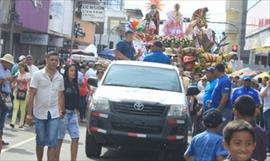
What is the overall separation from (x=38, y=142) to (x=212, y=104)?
348cm

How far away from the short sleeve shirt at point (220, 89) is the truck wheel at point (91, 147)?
2254 millimetres

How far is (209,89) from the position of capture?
440 inches

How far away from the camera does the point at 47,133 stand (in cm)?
895

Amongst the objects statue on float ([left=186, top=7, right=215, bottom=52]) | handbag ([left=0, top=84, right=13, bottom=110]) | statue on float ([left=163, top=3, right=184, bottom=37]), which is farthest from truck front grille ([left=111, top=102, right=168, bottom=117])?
statue on float ([left=163, top=3, right=184, bottom=37])

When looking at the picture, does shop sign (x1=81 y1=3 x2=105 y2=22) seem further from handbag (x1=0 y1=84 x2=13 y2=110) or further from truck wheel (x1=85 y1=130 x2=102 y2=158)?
truck wheel (x1=85 y1=130 x2=102 y2=158)

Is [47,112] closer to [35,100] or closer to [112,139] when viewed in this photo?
[35,100]

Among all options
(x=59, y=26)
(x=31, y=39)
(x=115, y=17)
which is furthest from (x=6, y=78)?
(x=115, y=17)

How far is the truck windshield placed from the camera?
37.7 feet

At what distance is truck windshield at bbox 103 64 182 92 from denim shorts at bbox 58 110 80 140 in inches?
80.3

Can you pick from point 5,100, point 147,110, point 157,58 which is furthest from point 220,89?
point 5,100

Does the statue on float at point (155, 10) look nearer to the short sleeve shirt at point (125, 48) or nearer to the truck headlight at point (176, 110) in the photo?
the short sleeve shirt at point (125, 48)

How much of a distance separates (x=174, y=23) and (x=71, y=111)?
58.7ft

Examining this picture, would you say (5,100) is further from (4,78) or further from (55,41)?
(55,41)

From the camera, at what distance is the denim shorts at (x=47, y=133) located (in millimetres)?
8891
